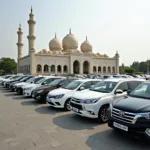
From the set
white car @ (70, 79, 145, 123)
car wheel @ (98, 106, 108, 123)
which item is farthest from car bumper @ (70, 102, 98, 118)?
car wheel @ (98, 106, 108, 123)

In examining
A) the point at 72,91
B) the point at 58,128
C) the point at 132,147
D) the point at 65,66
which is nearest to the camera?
the point at 132,147

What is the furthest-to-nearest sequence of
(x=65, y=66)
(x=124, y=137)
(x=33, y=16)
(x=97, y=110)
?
(x=65, y=66) → (x=33, y=16) → (x=97, y=110) → (x=124, y=137)

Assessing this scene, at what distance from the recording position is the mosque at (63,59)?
5175cm

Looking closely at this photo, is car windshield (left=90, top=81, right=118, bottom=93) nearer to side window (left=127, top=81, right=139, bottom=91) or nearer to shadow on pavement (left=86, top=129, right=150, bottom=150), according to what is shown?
side window (left=127, top=81, right=139, bottom=91)

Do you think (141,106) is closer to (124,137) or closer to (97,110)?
(124,137)

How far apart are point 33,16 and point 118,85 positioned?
51306 mm

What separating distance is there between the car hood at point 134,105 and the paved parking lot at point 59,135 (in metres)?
0.87

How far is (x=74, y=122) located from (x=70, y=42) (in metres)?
57.2

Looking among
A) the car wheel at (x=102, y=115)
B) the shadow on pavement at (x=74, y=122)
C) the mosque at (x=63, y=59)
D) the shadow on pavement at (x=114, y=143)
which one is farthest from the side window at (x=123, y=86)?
the mosque at (x=63, y=59)

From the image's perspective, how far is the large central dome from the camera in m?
62.2

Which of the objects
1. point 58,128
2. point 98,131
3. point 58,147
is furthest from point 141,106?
point 58,128

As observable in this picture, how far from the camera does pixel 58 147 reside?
14.1 feet

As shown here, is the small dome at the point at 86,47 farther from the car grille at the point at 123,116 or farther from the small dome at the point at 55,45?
the car grille at the point at 123,116

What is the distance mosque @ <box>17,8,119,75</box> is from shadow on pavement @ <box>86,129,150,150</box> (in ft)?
145
